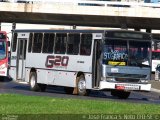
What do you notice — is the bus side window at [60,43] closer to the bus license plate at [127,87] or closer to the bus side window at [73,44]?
the bus side window at [73,44]

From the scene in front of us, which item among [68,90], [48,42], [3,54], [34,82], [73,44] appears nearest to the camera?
[73,44]

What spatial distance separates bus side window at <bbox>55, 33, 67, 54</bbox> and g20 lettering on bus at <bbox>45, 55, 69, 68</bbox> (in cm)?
26

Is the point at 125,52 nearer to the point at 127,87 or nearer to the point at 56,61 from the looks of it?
the point at 127,87

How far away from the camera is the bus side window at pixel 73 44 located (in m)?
29.3

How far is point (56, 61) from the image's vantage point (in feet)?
101

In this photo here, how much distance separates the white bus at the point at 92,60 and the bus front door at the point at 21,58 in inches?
40.4

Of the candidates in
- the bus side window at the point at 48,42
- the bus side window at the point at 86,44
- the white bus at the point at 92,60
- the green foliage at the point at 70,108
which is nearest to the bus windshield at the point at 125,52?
the white bus at the point at 92,60

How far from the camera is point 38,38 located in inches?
Answer: 1264

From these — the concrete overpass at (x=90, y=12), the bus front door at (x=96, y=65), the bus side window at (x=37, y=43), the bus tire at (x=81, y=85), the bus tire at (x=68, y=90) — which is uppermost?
the concrete overpass at (x=90, y=12)

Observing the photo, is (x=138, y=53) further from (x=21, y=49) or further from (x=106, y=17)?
(x=106, y=17)

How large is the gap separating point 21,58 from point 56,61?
3.34m

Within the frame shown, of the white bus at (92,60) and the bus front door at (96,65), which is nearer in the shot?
the white bus at (92,60)

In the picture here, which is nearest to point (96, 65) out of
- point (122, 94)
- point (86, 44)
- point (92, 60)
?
point (92, 60)

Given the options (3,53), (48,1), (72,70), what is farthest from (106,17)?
(72,70)
